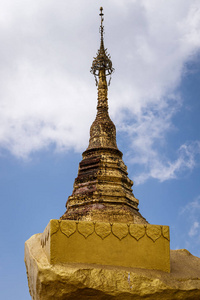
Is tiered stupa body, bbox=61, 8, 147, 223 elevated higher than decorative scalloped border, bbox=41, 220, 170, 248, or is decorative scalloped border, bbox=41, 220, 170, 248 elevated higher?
tiered stupa body, bbox=61, 8, 147, 223

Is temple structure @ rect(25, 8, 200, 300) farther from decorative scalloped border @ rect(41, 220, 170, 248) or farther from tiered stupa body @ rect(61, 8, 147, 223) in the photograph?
tiered stupa body @ rect(61, 8, 147, 223)

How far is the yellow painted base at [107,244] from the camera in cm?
625

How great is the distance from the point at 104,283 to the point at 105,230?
870 millimetres

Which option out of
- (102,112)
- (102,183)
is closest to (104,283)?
(102,183)

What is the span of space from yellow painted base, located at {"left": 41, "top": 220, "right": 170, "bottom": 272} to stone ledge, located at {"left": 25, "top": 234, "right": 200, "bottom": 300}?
157 millimetres

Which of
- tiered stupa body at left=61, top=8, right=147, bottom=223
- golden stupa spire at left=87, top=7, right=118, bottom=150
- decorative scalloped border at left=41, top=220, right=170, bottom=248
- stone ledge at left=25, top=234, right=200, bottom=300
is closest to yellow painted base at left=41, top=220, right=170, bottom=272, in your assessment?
decorative scalloped border at left=41, top=220, right=170, bottom=248

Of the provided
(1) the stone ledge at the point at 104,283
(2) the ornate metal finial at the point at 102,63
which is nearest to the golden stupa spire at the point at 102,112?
(2) the ornate metal finial at the point at 102,63

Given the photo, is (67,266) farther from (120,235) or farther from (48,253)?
(120,235)

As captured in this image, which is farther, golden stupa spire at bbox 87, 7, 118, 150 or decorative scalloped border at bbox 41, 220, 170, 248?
golden stupa spire at bbox 87, 7, 118, 150

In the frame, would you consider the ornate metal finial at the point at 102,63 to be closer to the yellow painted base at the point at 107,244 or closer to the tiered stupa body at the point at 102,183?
the tiered stupa body at the point at 102,183

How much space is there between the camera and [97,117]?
34.7ft

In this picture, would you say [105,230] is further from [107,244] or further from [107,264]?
[107,264]

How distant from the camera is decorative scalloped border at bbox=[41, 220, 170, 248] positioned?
6323mm

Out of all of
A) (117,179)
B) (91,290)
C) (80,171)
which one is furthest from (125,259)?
(80,171)
